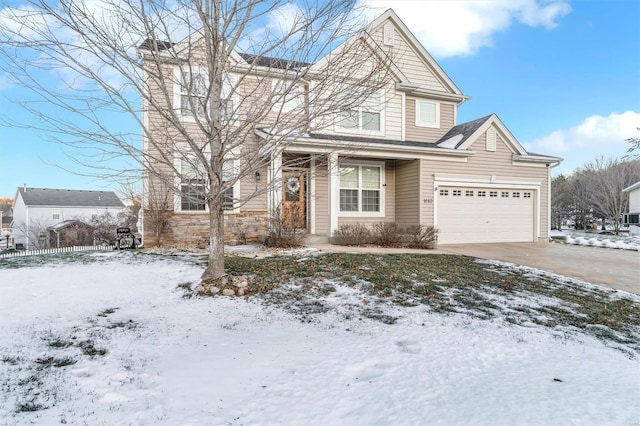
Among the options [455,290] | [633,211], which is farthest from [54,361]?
[633,211]

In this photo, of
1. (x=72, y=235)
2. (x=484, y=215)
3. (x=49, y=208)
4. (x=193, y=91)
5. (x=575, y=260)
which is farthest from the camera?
(x=49, y=208)

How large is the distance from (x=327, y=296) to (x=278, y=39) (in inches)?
152

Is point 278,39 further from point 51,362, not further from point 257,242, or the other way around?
point 257,242

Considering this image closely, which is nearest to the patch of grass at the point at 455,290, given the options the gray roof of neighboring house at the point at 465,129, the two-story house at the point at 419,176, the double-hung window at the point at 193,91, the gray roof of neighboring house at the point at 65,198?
the double-hung window at the point at 193,91

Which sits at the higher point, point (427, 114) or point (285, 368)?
point (427, 114)

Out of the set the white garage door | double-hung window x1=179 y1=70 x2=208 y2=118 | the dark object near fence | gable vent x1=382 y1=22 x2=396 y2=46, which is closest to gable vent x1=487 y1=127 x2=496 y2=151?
the white garage door

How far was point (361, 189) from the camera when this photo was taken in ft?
40.9

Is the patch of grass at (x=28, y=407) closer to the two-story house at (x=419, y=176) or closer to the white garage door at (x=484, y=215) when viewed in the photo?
the two-story house at (x=419, y=176)

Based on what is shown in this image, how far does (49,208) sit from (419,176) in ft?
133

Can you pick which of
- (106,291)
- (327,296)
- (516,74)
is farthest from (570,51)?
(106,291)

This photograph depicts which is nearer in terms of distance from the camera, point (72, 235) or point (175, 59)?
point (175, 59)

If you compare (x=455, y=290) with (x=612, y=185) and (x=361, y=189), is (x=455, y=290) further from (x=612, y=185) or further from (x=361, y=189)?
(x=612, y=185)

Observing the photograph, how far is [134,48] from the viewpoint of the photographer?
4.96 m

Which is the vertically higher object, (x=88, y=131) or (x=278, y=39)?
(x=278, y=39)
